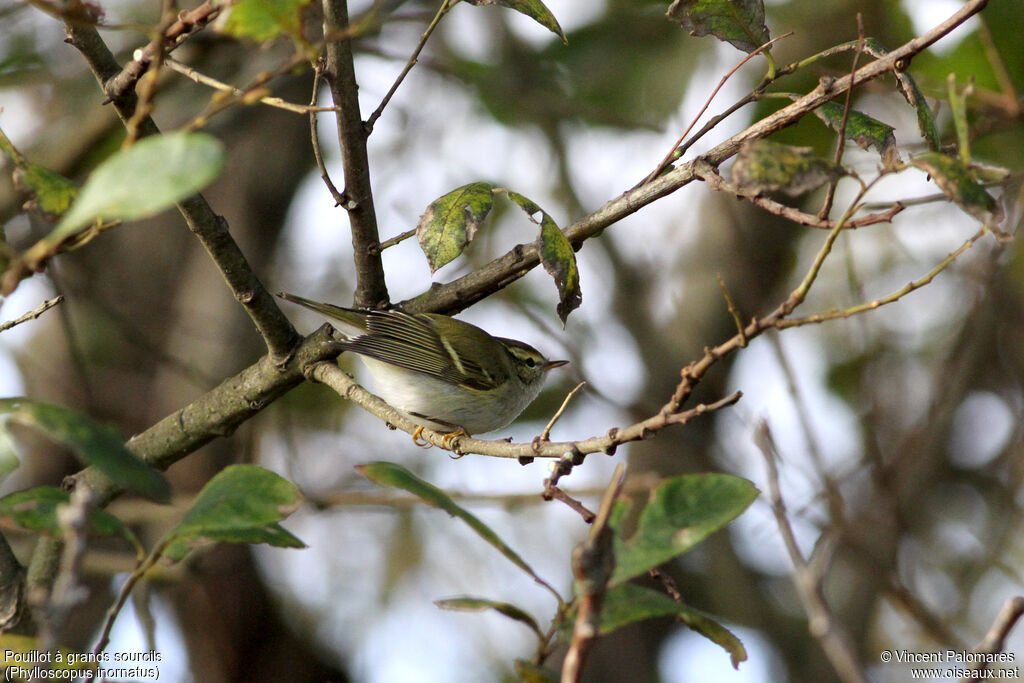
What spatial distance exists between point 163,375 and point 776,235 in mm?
3665

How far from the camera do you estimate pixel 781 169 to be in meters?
1.33

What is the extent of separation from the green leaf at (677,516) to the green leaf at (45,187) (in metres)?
0.94

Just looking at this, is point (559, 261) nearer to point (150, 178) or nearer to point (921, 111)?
point (921, 111)

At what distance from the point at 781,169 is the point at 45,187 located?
111 cm

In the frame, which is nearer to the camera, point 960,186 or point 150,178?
point 150,178

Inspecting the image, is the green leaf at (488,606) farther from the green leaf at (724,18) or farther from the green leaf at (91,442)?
the green leaf at (724,18)

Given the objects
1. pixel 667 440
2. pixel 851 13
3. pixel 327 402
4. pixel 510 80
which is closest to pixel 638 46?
pixel 510 80

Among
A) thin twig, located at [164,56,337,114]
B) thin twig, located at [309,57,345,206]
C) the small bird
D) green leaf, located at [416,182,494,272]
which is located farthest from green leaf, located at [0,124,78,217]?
the small bird

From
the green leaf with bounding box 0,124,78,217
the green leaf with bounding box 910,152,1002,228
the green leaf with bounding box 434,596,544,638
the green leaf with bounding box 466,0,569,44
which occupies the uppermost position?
the green leaf with bounding box 466,0,569,44

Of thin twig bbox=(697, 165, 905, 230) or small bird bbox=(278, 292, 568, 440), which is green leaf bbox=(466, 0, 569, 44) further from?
small bird bbox=(278, 292, 568, 440)

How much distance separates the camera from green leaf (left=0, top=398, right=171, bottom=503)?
1047mm

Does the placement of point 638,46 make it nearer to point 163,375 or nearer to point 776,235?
point 776,235

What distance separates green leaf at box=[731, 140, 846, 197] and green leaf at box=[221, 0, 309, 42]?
0.69 m

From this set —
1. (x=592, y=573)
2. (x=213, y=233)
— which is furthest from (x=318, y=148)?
(x=592, y=573)
